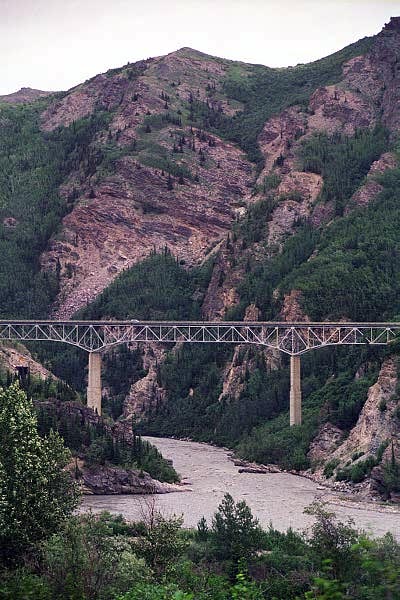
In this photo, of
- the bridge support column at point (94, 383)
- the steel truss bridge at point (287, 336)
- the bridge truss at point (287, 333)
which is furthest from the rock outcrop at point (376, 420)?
the bridge support column at point (94, 383)

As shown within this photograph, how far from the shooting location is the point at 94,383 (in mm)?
118375

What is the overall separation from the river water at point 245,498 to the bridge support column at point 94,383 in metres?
9.79

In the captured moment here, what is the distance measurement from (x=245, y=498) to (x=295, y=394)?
24317 millimetres

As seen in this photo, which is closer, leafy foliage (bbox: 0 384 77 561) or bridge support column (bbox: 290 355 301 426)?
leafy foliage (bbox: 0 384 77 561)

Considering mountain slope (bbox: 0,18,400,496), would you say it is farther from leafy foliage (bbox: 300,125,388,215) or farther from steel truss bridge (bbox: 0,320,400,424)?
steel truss bridge (bbox: 0,320,400,424)

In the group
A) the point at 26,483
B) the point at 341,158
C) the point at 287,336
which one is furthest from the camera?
the point at 341,158

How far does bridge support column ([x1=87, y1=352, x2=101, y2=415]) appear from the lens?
118m

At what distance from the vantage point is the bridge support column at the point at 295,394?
110 m

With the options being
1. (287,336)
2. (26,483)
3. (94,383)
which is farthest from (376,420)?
(26,483)

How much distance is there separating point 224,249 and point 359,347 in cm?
4409

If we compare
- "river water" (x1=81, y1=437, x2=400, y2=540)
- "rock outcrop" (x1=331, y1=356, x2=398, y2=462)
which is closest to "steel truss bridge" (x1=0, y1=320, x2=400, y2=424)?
"rock outcrop" (x1=331, y1=356, x2=398, y2=462)

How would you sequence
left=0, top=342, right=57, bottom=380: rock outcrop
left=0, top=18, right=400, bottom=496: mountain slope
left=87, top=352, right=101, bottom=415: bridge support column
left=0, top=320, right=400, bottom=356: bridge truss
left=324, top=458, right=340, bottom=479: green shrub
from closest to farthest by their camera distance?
left=324, top=458, right=340, bottom=479: green shrub, left=0, top=320, right=400, bottom=356: bridge truss, left=0, top=342, right=57, bottom=380: rock outcrop, left=87, top=352, right=101, bottom=415: bridge support column, left=0, top=18, right=400, bottom=496: mountain slope

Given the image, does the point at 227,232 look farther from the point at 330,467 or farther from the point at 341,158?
the point at 330,467

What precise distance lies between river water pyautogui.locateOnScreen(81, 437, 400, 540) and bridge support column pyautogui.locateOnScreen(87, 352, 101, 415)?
979 cm
